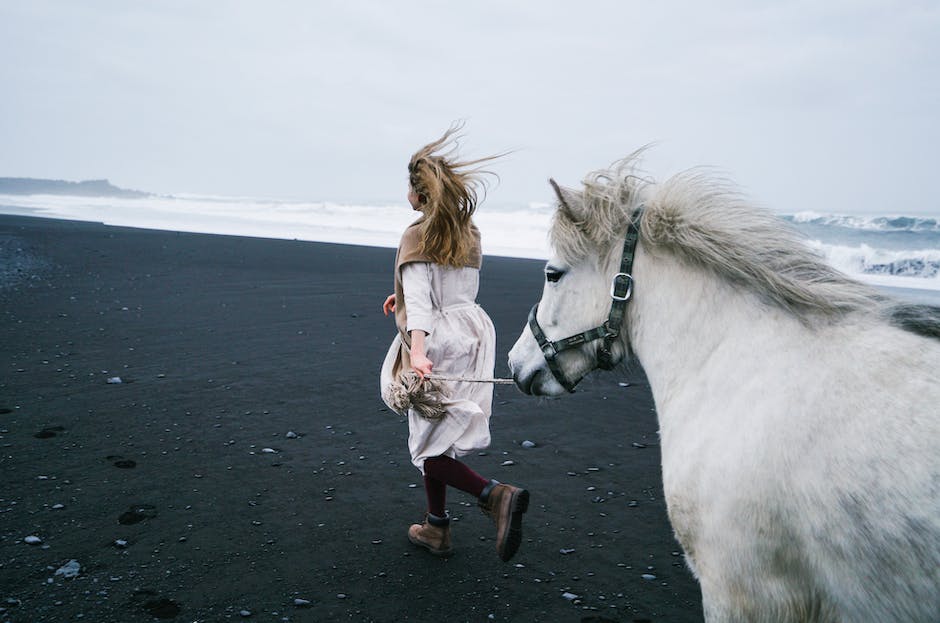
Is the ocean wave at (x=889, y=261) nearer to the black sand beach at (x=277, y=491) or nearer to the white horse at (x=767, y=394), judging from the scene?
the black sand beach at (x=277, y=491)

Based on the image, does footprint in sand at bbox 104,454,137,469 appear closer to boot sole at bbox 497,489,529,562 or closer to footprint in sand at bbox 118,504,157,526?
footprint in sand at bbox 118,504,157,526

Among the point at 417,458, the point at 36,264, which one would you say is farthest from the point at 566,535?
the point at 36,264

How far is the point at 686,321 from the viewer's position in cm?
211

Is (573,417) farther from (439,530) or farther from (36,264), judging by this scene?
(36,264)

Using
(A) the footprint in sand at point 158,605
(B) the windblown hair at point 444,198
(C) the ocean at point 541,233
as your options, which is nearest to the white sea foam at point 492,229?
(C) the ocean at point 541,233

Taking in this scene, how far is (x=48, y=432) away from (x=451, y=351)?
3536 mm

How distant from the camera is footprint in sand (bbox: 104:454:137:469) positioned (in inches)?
174

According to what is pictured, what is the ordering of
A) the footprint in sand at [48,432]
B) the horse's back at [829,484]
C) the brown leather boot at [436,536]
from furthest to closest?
the footprint in sand at [48,432] < the brown leather boot at [436,536] < the horse's back at [829,484]

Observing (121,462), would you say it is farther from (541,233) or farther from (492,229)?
(492,229)

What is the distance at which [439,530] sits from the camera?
3.56 m

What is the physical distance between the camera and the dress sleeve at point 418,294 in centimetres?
317

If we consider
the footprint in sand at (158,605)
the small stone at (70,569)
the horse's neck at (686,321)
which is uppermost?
the horse's neck at (686,321)

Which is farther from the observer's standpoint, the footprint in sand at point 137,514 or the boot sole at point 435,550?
the footprint in sand at point 137,514

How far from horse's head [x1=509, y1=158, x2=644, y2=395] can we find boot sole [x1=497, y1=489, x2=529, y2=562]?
85 centimetres
